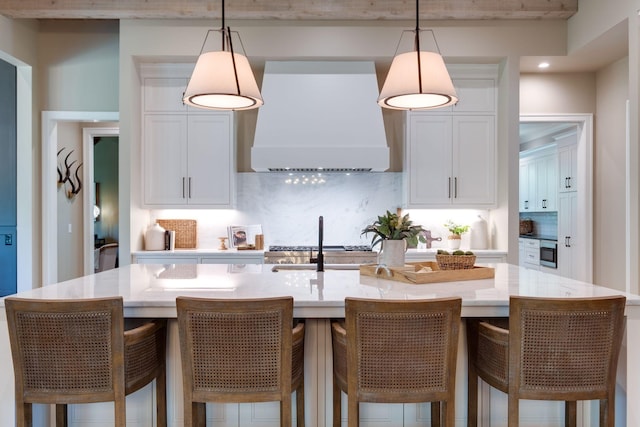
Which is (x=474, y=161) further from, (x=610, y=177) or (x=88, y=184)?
(x=88, y=184)

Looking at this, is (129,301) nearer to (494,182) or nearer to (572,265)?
(494,182)

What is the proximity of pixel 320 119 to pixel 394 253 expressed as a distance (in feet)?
6.68

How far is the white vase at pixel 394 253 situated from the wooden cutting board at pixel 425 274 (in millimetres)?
60

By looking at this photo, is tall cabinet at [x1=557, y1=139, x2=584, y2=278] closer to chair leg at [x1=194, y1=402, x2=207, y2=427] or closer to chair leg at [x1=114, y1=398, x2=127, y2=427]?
chair leg at [x1=194, y1=402, x2=207, y2=427]

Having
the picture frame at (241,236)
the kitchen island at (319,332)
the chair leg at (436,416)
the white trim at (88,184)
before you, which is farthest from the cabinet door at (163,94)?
the chair leg at (436,416)

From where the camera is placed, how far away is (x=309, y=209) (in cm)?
484

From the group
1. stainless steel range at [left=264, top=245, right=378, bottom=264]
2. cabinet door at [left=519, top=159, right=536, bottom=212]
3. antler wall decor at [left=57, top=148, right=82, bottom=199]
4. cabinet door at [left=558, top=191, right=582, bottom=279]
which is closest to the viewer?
stainless steel range at [left=264, top=245, right=378, bottom=264]

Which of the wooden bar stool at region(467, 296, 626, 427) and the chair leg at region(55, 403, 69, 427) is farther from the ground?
the wooden bar stool at region(467, 296, 626, 427)

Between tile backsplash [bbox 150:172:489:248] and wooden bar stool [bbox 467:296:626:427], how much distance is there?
10.1 ft

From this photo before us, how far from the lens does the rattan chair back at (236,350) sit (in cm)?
167

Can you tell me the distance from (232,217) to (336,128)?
4.75ft

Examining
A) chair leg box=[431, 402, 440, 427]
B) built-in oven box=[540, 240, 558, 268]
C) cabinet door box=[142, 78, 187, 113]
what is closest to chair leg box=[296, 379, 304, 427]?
chair leg box=[431, 402, 440, 427]

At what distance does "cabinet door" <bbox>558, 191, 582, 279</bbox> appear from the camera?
5.30 meters

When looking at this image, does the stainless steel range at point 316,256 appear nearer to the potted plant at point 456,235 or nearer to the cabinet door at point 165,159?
the potted plant at point 456,235
